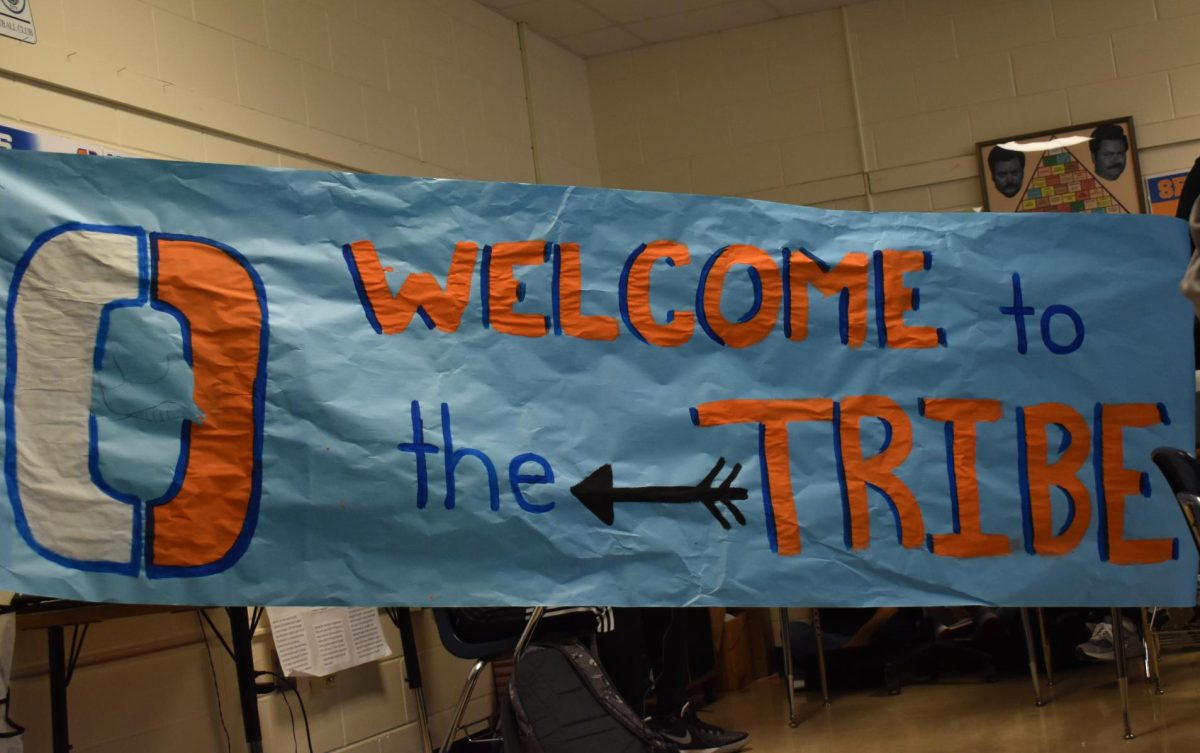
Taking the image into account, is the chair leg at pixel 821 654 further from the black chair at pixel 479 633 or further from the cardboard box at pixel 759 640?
the black chair at pixel 479 633

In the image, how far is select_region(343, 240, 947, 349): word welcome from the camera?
2.04 meters

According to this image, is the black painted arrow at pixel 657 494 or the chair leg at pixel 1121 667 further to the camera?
the chair leg at pixel 1121 667

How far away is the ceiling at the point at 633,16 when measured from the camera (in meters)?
5.15

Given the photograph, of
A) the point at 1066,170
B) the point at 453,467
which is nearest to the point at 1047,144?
the point at 1066,170

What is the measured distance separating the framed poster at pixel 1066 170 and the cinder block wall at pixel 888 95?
63mm

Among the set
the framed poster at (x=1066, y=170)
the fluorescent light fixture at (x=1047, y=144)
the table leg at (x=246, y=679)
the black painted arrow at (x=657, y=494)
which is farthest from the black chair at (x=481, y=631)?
the fluorescent light fixture at (x=1047, y=144)

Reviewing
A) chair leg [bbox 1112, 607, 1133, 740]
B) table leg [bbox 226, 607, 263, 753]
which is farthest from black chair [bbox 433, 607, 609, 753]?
chair leg [bbox 1112, 607, 1133, 740]

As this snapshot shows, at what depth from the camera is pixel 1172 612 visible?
12.5 feet

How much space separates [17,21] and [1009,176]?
3.80 meters

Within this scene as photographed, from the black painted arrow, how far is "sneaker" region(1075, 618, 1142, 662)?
229 cm

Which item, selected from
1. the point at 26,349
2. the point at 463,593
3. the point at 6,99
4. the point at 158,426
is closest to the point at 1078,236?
the point at 463,593

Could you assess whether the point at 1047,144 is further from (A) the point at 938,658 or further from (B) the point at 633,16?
(A) the point at 938,658

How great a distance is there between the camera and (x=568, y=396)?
2.08 m

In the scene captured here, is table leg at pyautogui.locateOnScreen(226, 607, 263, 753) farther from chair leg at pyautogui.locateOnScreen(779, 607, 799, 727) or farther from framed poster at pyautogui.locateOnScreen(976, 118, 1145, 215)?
framed poster at pyautogui.locateOnScreen(976, 118, 1145, 215)
